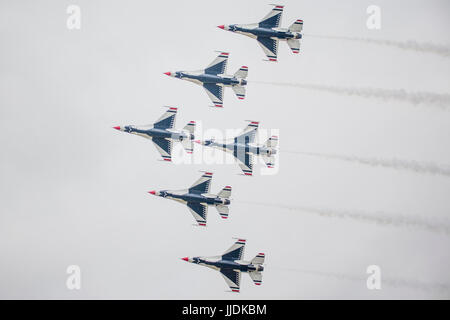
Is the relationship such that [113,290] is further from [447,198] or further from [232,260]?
[447,198]

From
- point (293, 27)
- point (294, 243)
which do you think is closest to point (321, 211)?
point (294, 243)

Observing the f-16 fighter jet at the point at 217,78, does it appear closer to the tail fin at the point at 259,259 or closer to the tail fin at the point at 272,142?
the tail fin at the point at 272,142

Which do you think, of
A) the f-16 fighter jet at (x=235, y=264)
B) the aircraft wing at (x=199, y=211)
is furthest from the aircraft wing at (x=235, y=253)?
the aircraft wing at (x=199, y=211)

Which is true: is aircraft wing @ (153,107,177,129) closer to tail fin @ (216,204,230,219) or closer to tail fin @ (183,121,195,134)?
tail fin @ (183,121,195,134)

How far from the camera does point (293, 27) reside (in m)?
75.9

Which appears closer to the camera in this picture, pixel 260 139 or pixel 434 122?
pixel 260 139

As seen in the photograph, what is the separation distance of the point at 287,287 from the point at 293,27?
25876 mm

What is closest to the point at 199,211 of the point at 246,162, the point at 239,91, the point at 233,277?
the point at 246,162

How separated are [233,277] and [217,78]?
60.1 feet

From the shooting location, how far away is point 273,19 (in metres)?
77.1

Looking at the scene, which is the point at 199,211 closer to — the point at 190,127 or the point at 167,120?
the point at 190,127

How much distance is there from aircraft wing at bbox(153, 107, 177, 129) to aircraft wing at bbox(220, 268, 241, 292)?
46.5 ft

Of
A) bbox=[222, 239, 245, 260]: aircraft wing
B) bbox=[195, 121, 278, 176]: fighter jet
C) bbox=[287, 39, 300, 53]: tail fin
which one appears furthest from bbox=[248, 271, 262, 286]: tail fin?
bbox=[287, 39, 300, 53]: tail fin

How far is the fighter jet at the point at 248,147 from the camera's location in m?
75.3
